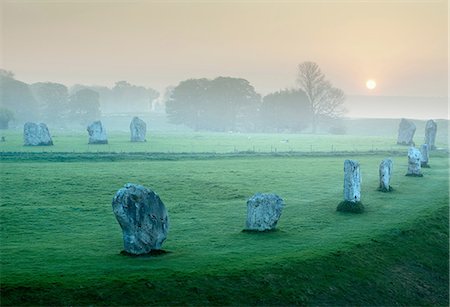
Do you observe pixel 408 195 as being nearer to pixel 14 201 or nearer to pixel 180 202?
pixel 180 202

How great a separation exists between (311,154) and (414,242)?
3898 cm

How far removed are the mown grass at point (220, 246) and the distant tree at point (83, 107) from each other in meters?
99.2

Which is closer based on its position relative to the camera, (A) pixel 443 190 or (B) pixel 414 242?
(B) pixel 414 242

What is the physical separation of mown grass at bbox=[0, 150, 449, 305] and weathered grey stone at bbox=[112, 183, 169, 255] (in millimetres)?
841

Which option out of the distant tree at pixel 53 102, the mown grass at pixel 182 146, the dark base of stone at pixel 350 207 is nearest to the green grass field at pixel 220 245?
the dark base of stone at pixel 350 207

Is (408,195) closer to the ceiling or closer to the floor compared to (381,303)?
closer to the ceiling

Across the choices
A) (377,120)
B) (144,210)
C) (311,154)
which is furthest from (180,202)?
(377,120)

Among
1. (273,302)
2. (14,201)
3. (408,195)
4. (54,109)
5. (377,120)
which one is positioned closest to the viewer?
(273,302)

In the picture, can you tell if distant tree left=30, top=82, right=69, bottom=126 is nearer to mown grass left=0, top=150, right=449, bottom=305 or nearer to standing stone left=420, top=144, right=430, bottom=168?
mown grass left=0, top=150, right=449, bottom=305

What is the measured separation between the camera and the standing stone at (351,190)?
33.6 metres

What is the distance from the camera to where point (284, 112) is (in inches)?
5846

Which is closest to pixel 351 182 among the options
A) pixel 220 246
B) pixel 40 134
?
pixel 220 246

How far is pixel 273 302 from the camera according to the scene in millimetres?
20500

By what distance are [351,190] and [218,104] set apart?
113 m
